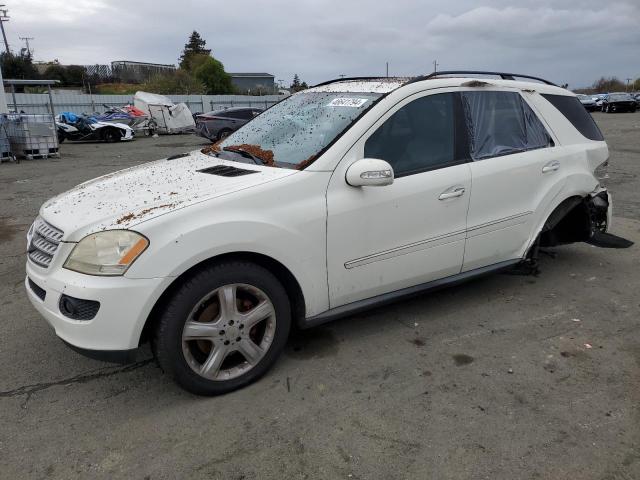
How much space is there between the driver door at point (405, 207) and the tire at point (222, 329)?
0.44 m

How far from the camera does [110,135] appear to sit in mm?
22750

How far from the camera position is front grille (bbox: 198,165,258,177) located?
306cm

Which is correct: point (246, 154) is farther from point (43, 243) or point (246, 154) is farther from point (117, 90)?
point (117, 90)

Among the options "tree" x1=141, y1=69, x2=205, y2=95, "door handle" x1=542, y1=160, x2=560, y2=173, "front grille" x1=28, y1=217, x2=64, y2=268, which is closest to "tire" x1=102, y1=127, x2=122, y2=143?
"front grille" x1=28, y1=217, x2=64, y2=268

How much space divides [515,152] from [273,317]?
91.7 inches

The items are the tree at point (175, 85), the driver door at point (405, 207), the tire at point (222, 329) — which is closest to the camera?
the tire at point (222, 329)

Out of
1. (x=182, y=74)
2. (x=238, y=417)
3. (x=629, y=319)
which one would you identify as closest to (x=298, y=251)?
(x=238, y=417)

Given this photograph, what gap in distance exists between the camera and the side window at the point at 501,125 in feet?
12.1

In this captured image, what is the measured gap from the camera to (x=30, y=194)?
9.50 meters

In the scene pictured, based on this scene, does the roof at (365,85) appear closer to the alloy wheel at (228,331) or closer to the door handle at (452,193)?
the door handle at (452,193)

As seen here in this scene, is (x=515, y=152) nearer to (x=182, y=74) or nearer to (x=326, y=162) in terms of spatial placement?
(x=326, y=162)

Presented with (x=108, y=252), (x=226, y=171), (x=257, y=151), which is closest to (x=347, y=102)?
(x=257, y=151)

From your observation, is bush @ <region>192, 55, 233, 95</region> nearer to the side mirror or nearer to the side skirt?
the side skirt

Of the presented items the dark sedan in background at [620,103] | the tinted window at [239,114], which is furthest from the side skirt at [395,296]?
the dark sedan in background at [620,103]
